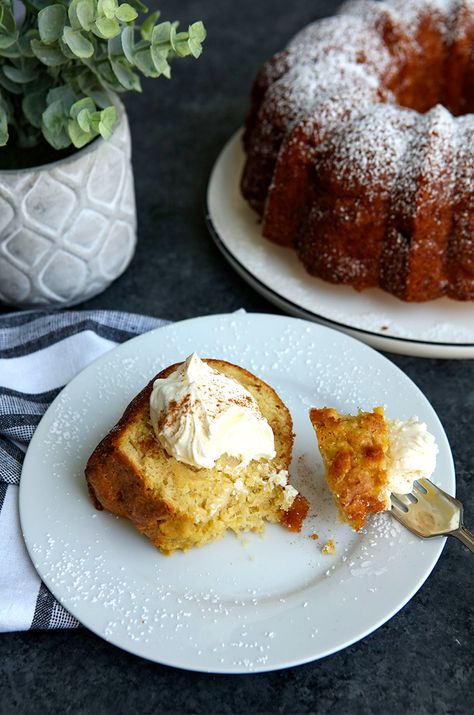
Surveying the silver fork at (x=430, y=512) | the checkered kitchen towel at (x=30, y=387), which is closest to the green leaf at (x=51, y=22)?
the checkered kitchen towel at (x=30, y=387)

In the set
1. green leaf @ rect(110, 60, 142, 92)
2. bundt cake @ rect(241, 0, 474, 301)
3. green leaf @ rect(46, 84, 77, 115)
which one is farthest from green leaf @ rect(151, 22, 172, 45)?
bundt cake @ rect(241, 0, 474, 301)

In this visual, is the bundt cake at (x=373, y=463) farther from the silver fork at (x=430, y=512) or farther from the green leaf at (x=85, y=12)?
the green leaf at (x=85, y=12)

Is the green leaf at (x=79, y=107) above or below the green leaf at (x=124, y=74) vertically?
below

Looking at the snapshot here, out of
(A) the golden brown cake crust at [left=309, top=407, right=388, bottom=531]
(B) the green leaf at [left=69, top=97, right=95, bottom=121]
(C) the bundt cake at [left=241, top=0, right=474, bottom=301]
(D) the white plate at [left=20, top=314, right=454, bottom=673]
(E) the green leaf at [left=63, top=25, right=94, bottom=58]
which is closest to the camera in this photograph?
(D) the white plate at [left=20, top=314, right=454, bottom=673]


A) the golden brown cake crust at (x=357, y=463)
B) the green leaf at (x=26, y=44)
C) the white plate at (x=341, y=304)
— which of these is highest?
the green leaf at (x=26, y=44)

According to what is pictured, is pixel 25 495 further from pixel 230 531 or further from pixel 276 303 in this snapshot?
pixel 276 303

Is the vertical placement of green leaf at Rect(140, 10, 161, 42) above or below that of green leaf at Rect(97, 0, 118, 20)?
below

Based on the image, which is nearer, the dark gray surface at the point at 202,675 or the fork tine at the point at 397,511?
the dark gray surface at the point at 202,675

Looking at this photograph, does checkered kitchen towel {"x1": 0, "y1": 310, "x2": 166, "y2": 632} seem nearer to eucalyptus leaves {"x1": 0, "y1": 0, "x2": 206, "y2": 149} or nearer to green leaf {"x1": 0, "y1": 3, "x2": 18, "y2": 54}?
eucalyptus leaves {"x1": 0, "y1": 0, "x2": 206, "y2": 149}
